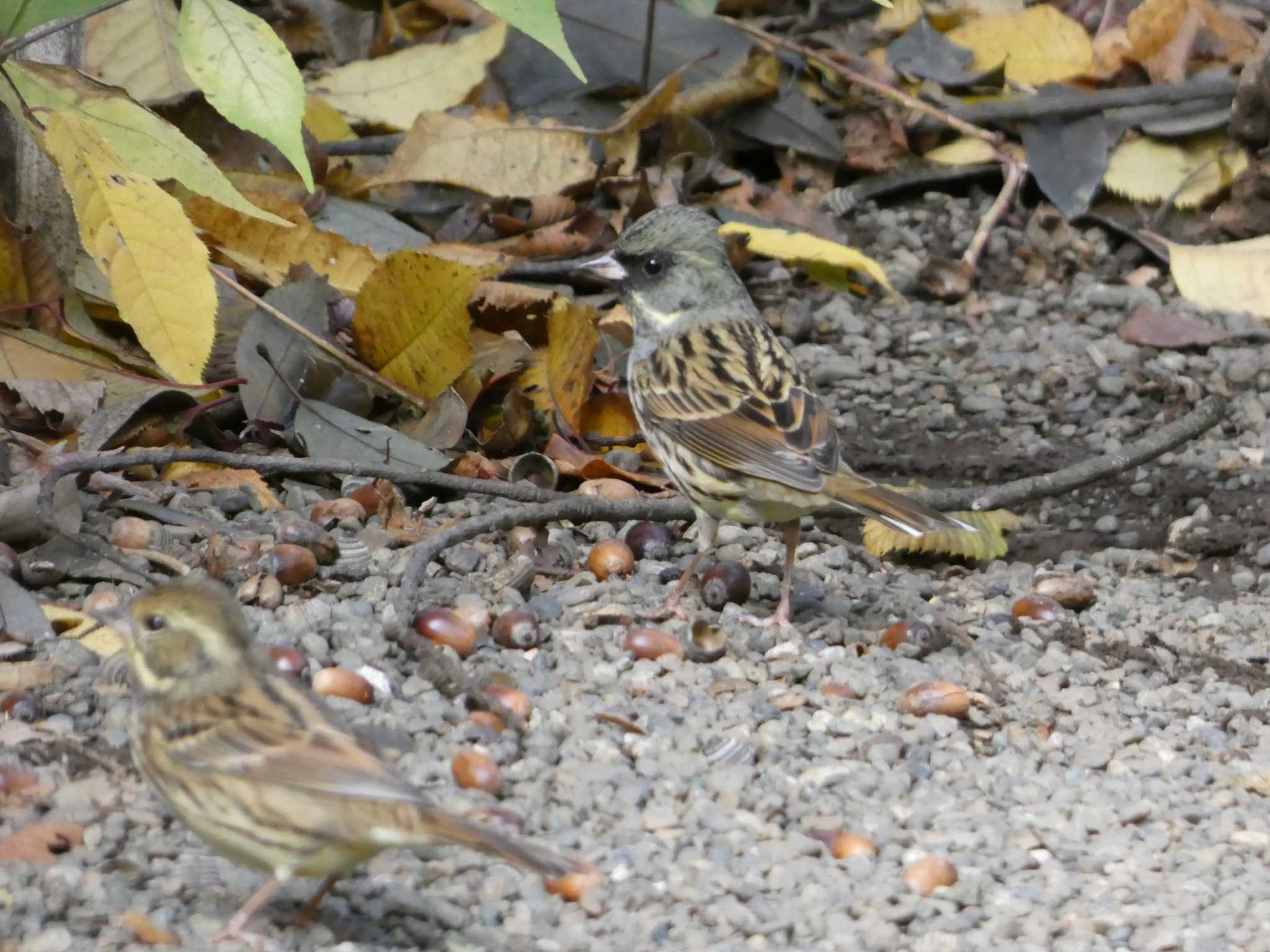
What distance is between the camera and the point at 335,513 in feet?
18.2

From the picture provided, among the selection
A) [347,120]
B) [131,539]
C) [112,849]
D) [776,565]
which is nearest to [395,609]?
[131,539]

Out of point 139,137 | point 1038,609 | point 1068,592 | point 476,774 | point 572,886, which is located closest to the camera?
point 572,886

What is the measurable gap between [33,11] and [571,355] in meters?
2.27

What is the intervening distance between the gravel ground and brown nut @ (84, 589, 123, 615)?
0.38ft

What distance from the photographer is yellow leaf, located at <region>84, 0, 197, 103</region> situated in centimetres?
700

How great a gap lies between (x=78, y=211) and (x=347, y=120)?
9.95ft

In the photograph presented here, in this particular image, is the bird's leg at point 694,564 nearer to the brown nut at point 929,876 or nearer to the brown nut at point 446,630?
the brown nut at point 446,630

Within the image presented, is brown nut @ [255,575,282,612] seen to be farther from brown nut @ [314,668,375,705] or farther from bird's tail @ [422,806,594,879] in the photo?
bird's tail @ [422,806,594,879]

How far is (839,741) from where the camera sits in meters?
4.50

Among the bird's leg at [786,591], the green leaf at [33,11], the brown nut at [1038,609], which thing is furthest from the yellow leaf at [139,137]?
the brown nut at [1038,609]

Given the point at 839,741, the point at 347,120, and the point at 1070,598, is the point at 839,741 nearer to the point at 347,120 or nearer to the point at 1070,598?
the point at 1070,598

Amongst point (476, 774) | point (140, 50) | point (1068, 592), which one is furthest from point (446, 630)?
Answer: point (140, 50)

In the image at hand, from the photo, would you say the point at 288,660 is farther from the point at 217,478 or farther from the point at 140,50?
the point at 140,50

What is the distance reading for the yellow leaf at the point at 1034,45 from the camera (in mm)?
8969
